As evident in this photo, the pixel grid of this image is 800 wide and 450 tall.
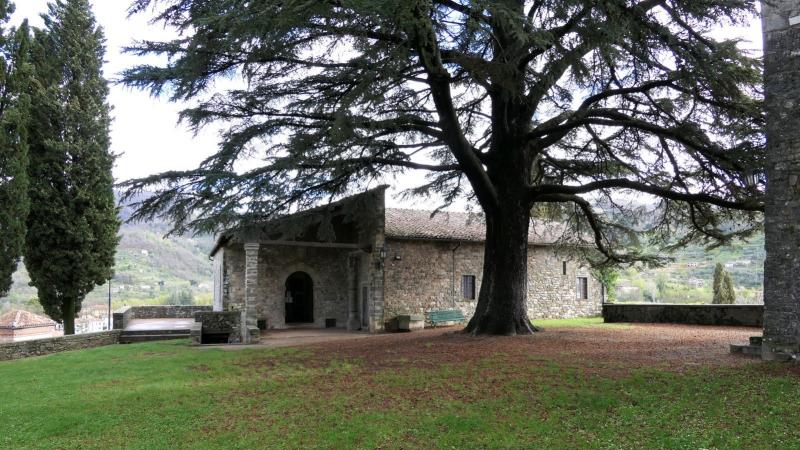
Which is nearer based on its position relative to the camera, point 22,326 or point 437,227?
point 437,227

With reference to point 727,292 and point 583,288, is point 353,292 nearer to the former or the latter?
point 583,288

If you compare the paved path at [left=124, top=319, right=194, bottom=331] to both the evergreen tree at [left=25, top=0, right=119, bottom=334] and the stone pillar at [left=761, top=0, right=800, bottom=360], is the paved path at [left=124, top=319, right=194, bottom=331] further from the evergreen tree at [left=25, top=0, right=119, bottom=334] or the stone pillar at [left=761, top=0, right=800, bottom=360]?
the stone pillar at [left=761, top=0, right=800, bottom=360]

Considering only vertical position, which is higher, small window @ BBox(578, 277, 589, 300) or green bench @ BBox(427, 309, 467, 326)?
small window @ BBox(578, 277, 589, 300)

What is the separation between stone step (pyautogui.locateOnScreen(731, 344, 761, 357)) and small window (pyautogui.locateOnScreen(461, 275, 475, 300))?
490 inches

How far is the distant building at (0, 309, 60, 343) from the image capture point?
25.9 meters

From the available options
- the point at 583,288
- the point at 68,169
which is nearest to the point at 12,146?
the point at 68,169

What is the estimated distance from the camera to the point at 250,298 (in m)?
16.5

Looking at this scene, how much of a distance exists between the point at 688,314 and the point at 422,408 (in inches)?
520

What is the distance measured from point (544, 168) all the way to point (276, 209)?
26.3 ft

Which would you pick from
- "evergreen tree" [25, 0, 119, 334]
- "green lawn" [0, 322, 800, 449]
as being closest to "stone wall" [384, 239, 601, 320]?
"green lawn" [0, 322, 800, 449]

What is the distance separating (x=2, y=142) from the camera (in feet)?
45.2

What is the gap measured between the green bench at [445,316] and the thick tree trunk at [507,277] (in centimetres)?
630

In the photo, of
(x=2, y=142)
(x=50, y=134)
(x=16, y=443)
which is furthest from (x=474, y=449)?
(x=50, y=134)

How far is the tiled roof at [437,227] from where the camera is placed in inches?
770
